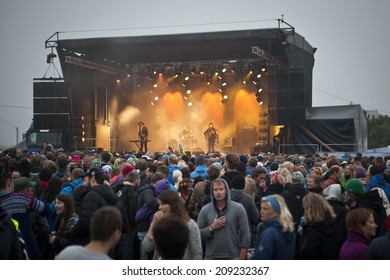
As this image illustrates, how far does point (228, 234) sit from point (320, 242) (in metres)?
0.85

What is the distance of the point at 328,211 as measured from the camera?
18.5 ft

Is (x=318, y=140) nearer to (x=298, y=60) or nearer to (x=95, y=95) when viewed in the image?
(x=298, y=60)

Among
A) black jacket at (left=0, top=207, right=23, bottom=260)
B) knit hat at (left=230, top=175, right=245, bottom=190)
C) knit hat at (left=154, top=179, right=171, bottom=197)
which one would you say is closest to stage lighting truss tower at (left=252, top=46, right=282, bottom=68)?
knit hat at (left=154, top=179, right=171, bottom=197)

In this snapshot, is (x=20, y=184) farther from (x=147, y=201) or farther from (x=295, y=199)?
(x=295, y=199)

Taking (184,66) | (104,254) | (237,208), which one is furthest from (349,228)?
(184,66)

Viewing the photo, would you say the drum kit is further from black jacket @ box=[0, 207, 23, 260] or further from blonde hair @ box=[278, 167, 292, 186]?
black jacket @ box=[0, 207, 23, 260]

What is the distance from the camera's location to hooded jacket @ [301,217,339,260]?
5.52 m

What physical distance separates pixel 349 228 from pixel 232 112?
2965 cm

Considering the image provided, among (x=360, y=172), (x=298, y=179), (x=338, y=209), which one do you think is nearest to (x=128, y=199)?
(x=298, y=179)

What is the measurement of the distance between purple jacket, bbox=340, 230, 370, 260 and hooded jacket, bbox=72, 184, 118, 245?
2.44m

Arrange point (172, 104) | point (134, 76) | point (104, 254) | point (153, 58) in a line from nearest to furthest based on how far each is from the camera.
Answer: point (104, 254) < point (153, 58) < point (134, 76) < point (172, 104)

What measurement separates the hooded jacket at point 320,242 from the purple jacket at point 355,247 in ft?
1.51

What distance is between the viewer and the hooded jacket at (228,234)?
5.79m

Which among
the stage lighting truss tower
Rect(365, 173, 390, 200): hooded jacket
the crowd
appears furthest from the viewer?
the stage lighting truss tower
